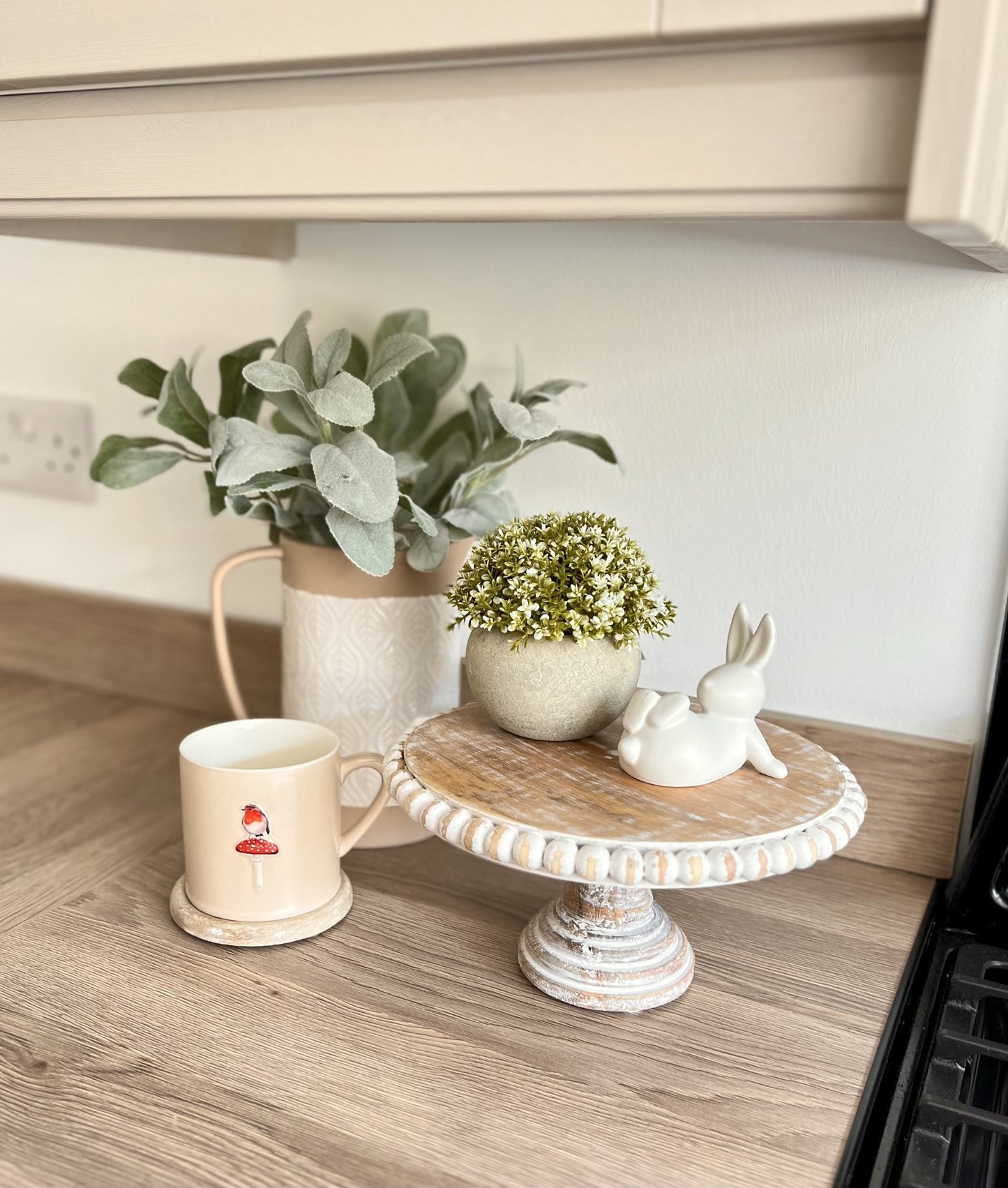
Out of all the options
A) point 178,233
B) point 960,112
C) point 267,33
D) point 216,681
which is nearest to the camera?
point 960,112

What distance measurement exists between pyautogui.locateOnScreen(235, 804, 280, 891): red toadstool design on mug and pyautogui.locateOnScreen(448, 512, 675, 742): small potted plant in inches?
6.2

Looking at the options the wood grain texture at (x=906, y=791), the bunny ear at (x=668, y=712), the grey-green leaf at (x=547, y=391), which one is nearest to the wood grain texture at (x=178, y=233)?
the grey-green leaf at (x=547, y=391)

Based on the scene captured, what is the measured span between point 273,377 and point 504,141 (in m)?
0.23

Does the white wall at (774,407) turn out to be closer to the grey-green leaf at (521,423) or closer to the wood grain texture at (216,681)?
the wood grain texture at (216,681)

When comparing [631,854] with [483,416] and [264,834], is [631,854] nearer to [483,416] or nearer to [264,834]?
[264,834]

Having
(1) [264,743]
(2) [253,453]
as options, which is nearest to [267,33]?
(2) [253,453]

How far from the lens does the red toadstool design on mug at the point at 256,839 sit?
0.67m

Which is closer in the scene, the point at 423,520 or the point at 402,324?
the point at 423,520

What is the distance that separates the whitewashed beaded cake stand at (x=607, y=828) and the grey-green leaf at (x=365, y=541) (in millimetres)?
112

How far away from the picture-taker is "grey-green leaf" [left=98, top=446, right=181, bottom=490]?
0.78 m

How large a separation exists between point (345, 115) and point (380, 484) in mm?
218

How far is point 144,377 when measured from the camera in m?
0.79

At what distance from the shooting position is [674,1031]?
629mm

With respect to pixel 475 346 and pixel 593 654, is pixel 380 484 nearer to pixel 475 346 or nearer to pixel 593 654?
pixel 593 654
